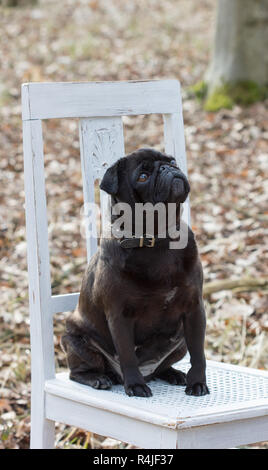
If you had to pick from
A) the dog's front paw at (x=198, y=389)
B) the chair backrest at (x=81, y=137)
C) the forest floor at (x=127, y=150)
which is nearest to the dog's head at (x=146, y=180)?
the chair backrest at (x=81, y=137)

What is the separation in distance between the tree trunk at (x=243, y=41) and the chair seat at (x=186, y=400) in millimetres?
5088

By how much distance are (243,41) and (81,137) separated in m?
4.78

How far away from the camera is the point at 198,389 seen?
6.89 feet

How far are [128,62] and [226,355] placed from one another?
5.73 meters

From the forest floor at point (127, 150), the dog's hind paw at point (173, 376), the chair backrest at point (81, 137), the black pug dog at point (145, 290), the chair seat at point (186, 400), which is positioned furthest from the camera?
the forest floor at point (127, 150)

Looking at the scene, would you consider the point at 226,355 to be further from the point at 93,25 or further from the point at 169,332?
the point at 93,25

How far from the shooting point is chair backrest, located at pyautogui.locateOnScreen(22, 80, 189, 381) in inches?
94.0

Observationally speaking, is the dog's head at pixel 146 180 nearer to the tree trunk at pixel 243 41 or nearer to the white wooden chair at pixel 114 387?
the white wooden chair at pixel 114 387

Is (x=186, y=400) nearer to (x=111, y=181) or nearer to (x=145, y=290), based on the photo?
(x=145, y=290)

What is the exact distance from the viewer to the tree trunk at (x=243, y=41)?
6.97 m

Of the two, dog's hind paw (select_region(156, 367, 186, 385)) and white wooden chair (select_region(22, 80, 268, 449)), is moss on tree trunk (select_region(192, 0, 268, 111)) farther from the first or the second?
dog's hind paw (select_region(156, 367, 186, 385))

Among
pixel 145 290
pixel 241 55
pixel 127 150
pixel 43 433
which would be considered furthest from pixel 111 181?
pixel 241 55

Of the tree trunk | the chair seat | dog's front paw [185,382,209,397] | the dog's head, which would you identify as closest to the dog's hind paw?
the chair seat


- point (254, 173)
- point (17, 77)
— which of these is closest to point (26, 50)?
point (17, 77)
